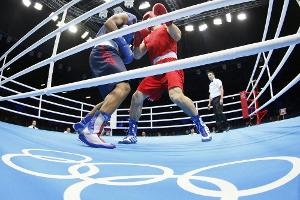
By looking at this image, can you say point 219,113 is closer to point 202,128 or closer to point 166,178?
point 202,128

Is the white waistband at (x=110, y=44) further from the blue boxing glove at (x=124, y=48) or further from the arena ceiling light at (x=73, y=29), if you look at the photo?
the arena ceiling light at (x=73, y=29)

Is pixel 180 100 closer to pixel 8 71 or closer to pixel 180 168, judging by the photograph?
pixel 180 168

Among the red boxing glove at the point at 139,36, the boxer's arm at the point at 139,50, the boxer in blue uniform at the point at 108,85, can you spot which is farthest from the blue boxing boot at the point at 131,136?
the red boxing glove at the point at 139,36

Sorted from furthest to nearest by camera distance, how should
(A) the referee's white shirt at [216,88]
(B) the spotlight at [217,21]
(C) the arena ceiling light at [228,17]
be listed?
(B) the spotlight at [217,21]
(C) the arena ceiling light at [228,17]
(A) the referee's white shirt at [216,88]

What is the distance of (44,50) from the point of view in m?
11.3

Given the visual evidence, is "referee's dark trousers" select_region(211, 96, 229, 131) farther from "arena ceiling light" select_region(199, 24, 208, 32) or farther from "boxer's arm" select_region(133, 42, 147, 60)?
"arena ceiling light" select_region(199, 24, 208, 32)

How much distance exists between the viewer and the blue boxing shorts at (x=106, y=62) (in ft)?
6.95

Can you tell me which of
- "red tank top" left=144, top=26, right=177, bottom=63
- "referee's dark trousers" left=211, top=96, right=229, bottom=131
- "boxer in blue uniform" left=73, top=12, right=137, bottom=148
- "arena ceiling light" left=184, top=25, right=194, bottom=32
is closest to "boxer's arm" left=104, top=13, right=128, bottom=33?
"boxer in blue uniform" left=73, top=12, right=137, bottom=148

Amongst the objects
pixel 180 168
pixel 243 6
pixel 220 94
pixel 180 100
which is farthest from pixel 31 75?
pixel 180 168

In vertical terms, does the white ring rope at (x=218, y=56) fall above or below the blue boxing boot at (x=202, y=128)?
above

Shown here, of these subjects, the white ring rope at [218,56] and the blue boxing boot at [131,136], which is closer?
the white ring rope at [218,56]

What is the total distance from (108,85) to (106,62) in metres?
0.19

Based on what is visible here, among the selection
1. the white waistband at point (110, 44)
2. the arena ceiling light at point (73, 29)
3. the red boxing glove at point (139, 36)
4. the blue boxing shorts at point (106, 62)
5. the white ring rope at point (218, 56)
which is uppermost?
the arena ceiling light at point (73, 29)

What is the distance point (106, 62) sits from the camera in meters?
2.15
